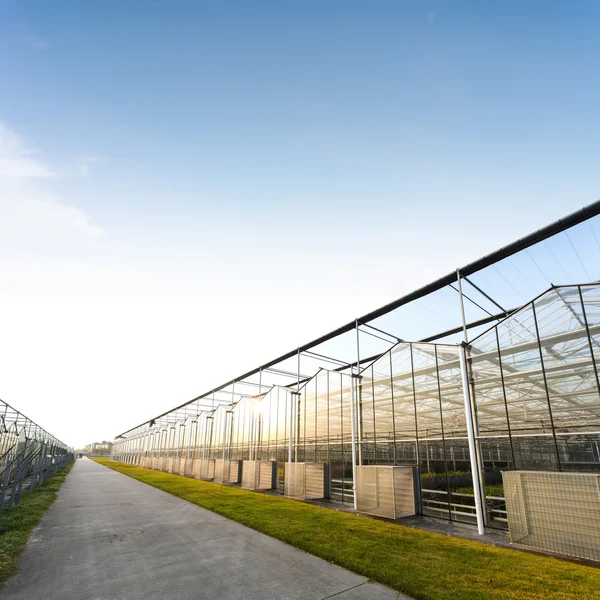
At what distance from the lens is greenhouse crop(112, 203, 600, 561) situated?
9.79m

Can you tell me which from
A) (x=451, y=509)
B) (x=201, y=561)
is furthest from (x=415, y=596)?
(x=451, y=509)

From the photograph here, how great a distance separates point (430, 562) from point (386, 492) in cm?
602

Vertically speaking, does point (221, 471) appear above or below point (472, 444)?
below

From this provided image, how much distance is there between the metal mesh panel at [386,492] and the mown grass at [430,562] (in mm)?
862

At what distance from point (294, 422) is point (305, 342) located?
209 inches

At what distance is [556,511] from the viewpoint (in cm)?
896

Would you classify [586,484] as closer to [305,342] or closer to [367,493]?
[367,493]

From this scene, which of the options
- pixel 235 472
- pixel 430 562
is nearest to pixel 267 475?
pixel 235 472

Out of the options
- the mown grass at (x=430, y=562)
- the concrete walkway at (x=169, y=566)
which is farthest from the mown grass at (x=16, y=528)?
the mown grass at (x=430, y=562)

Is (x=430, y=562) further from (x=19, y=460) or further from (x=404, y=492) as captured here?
(x=19, y=460)

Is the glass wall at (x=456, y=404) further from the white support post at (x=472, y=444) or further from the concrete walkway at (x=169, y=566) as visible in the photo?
the concrete walkway at (x=169, y=566)

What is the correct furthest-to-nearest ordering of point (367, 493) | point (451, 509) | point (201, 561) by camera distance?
point (367, 493) → point (451, 509) → point (201, 561)

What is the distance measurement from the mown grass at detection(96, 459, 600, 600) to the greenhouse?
5.32ft

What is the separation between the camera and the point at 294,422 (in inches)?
901
